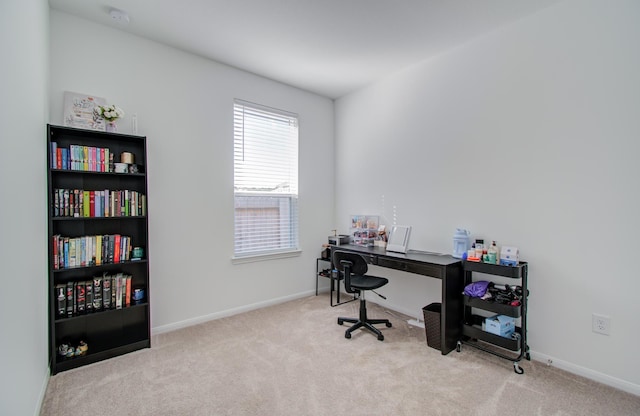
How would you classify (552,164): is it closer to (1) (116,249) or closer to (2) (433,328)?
(2) (433,328)

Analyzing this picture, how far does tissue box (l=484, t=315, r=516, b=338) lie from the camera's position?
2.34m

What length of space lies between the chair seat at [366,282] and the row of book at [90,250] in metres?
2.05

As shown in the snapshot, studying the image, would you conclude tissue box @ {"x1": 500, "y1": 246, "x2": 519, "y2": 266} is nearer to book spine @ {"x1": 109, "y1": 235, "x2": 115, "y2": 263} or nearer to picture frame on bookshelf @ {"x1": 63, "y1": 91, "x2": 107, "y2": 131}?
book spine @ {"x1": 109, "y1": 235, "x2": 115, "y2": 263}

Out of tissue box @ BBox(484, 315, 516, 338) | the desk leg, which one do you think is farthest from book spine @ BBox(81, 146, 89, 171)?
tissue box @ BBox(484, 315, 516, 338)

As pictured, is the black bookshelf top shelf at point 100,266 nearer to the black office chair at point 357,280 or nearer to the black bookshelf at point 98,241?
the black bookshelf at point 98,241

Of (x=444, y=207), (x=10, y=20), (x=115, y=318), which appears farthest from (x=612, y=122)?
(x=115, y=318)

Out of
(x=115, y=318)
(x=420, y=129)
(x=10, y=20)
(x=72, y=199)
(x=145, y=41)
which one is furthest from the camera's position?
(x=420, y=129)

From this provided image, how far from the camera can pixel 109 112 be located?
247 cm

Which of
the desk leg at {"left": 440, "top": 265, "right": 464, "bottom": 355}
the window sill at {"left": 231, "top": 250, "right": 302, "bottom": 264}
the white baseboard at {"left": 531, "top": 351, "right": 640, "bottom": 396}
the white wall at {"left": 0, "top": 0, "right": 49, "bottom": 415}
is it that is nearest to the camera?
the white wall at {"left": 0, "top": 0, "right": 49, "bottom": 415}

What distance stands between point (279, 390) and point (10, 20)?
8.25ft

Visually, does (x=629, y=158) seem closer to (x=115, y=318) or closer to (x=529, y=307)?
(x=529, y=307)

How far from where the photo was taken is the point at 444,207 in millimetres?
3068

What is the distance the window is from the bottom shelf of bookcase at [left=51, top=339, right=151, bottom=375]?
1.25m

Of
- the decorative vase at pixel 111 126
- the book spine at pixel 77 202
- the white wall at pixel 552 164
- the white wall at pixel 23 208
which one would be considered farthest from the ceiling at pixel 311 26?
the book spine at pixel 77 202
